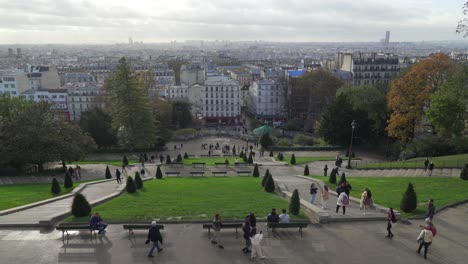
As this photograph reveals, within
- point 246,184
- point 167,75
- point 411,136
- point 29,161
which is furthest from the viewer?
point 167,75

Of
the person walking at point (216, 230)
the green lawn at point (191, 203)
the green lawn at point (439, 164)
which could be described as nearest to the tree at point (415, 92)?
the green lawn at point (439, 164)

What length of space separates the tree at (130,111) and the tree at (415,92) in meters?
33.6

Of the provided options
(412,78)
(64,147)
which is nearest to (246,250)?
(64,147)

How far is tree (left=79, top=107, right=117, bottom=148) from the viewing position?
60.3 m

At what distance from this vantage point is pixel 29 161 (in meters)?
38.1

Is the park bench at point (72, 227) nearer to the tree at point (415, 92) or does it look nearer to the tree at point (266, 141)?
the tree at point (415, 92)

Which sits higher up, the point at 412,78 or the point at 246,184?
the point at 412,78

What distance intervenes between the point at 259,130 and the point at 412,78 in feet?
72.3

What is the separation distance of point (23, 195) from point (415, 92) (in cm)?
4370

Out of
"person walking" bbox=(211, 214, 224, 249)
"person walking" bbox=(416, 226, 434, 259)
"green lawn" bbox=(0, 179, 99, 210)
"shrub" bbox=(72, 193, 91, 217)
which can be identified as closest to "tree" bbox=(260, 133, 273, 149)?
"green lawn" bbox=(0, 179, 99, 210)

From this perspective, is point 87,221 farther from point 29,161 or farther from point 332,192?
point 29,161

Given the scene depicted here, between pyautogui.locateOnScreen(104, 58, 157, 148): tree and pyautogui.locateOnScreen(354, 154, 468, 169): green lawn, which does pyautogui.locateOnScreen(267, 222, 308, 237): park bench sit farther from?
pyautogui.locateOnScreen(104, 58, 157, 148): tree

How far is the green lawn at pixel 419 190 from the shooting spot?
2219 centimetres

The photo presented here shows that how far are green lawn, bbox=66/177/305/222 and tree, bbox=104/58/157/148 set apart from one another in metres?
28.3
